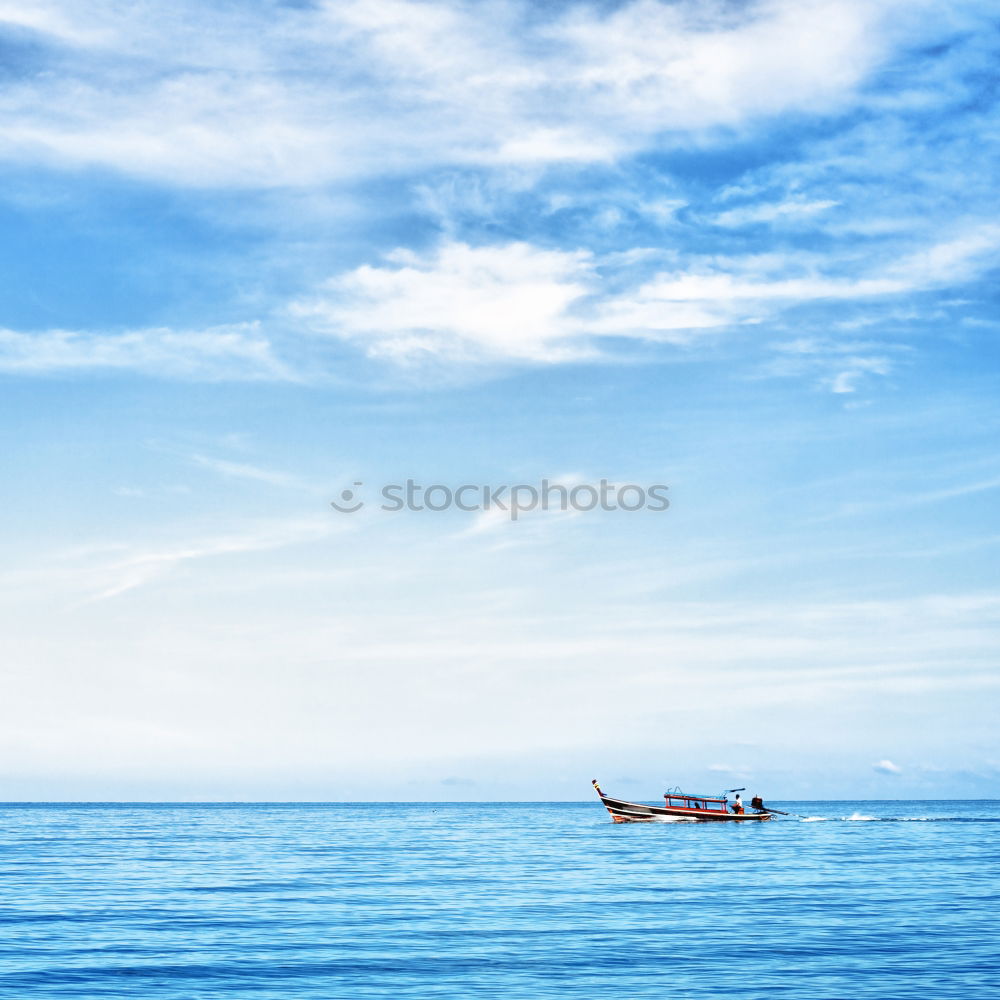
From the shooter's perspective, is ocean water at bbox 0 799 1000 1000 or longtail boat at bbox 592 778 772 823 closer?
ocean water at bbox 0 799 1000 1000

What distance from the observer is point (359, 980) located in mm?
29109

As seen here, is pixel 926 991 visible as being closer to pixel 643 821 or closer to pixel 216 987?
pixel 216 987

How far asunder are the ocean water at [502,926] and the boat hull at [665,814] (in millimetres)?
42556

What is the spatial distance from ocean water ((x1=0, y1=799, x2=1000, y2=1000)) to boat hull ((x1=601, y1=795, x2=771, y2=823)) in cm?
4256

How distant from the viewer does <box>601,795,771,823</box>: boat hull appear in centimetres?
11638

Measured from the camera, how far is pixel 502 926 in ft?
125

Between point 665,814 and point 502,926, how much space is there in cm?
8252

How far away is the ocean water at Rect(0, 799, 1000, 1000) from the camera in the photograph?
93.9ft

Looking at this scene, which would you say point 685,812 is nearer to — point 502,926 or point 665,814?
point 665,814

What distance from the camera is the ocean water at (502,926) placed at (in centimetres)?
2862

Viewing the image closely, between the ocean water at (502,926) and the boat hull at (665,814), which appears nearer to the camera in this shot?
the ocean water at (502,926)

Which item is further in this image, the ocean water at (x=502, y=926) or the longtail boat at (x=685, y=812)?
the longtail boat at (x=685, y=812)

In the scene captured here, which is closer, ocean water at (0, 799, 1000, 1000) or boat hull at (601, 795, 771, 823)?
ocean water at (0, 799, 1000, 1000)

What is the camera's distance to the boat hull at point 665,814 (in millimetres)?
116375
